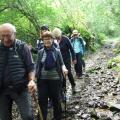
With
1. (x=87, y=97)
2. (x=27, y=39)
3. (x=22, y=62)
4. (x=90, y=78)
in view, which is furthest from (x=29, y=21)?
(x=22, y=62)

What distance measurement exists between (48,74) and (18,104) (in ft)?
5.14

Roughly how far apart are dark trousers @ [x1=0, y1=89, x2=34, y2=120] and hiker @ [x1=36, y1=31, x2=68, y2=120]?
1331mm

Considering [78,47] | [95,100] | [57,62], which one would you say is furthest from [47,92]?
[78,47]

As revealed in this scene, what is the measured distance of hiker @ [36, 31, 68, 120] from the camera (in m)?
6.77

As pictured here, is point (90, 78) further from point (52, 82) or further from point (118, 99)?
point (52, 82)

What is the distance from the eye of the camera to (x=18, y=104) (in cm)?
537

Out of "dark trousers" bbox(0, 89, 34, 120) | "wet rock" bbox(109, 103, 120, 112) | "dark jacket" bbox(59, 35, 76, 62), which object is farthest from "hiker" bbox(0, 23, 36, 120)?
"dark jacket" bbox(59, 35, 76, 62)

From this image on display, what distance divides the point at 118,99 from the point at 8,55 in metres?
4.42

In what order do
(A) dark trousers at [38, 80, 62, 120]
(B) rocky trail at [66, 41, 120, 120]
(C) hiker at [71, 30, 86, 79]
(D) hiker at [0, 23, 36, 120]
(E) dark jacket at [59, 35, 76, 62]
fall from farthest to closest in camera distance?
(C) hiker at [71, 30, 86, 79], (E) dark jacket at [59, 35, 76, 62], (B) rocky trail at [66, 41, 120, 120], (A) dark trousers at [38, 80, 62, 120], (D) hiker at [0, 23, 36, 120]

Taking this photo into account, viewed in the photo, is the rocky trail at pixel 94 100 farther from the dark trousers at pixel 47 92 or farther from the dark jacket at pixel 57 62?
the dark jacket at pixel 57 62

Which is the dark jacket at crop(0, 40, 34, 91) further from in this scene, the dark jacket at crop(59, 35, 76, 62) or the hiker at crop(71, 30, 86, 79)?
the hiker at crop(71, 30, 86, 79)

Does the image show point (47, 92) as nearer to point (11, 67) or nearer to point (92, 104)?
point (11, 67)

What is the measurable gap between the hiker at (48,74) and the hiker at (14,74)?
1.32m

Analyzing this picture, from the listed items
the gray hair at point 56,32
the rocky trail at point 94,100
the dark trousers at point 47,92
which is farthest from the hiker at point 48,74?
the gray hair at point 56,32
